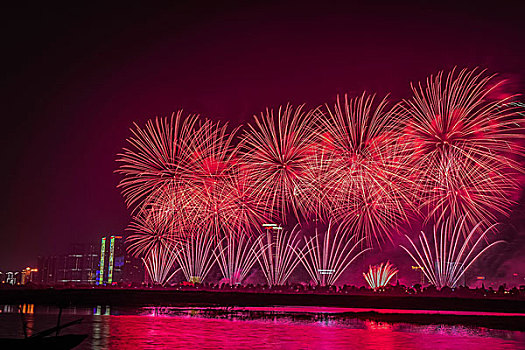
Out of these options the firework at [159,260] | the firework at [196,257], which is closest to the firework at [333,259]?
the firework at [196,257]

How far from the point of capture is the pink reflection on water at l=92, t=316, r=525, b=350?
26078 mm

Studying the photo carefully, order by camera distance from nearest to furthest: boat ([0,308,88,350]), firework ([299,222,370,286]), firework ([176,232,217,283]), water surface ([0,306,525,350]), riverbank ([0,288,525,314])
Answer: boat ([0,308,88,350])
water surface ([0,306,525,350])
riverbank ([0,288,525,314])
firework ([176,232,217,283])
firework ([299,222,370,286])

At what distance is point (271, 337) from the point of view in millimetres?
29047

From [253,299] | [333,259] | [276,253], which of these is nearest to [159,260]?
[276,253]

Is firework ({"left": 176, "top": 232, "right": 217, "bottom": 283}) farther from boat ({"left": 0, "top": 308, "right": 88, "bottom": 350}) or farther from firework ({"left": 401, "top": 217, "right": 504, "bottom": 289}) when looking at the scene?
boat ({"left": 0, "top": 308, "right": 88, "bottom": 350})

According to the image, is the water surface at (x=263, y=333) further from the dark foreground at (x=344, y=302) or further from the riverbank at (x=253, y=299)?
the riverbank at (x=253, y=299)

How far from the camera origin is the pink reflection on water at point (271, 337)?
26078 mm

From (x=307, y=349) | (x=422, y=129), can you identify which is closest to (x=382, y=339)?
(x=307, y=349)

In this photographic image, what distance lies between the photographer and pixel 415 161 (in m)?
53.6

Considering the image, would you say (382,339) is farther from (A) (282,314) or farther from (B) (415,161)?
(B) (415,161)

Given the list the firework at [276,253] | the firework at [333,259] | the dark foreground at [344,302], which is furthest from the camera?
the firework at [333,259]

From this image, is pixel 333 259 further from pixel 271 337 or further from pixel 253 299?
pixel 271 337

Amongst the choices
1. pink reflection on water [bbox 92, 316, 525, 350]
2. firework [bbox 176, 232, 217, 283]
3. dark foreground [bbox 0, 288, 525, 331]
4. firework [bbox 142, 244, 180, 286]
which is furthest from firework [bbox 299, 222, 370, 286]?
pink reflection on water [bbox 92, 316, 525, 350]

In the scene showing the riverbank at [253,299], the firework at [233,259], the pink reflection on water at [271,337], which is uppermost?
the firework at [233,259]
